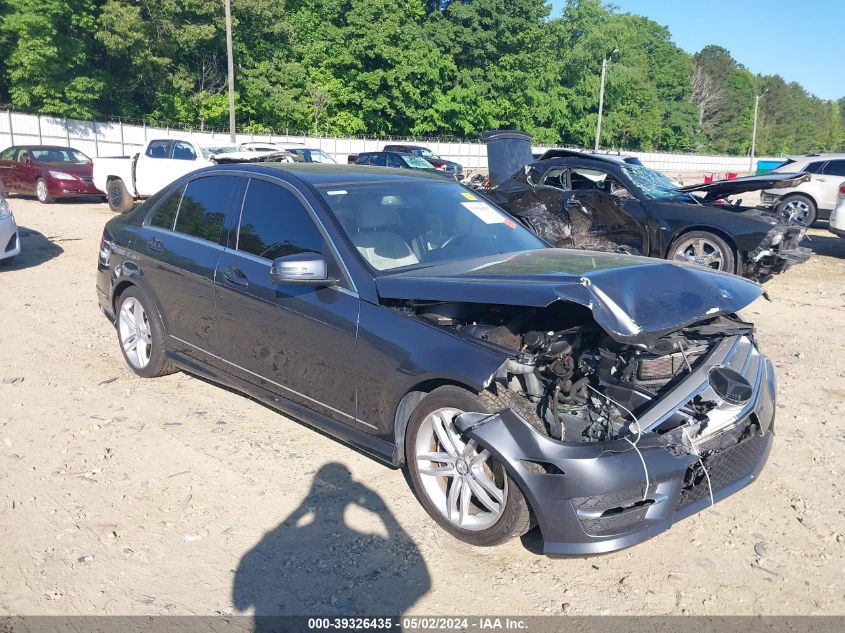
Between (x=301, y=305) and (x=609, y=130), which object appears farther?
(x=609, y=130)

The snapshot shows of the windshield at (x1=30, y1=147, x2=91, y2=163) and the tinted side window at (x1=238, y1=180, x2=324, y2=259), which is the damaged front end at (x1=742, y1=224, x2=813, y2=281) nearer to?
the tinted side window at (x1=238, y1=180, x2=324, y2=259)

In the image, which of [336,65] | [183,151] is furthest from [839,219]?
[336,65]

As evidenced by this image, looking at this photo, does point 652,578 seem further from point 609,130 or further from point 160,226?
point 609,130

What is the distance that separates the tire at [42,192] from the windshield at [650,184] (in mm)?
14933

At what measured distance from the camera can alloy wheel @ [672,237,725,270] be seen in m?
9.38

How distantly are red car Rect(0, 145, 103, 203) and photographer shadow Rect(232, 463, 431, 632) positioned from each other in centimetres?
1664

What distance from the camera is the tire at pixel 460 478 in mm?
3281

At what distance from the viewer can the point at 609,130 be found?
72.2 m

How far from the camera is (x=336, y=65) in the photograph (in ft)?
156

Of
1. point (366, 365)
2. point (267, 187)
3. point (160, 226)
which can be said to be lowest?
point (366, 365)

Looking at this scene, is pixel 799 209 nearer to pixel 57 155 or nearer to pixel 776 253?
pixel 776 253

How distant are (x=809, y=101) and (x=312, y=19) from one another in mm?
122031

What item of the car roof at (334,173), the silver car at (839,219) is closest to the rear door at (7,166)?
the car roof at (334,173)

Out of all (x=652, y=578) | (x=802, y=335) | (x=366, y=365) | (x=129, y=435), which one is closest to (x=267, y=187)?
(x=366, y=365)
